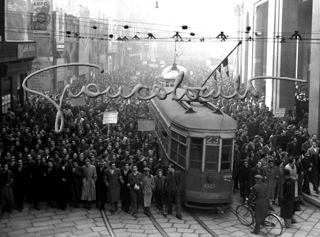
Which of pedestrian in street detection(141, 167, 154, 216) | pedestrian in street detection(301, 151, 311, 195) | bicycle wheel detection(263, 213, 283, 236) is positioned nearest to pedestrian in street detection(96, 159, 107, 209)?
pedestrian in street detection(141, 167, 154, 216)

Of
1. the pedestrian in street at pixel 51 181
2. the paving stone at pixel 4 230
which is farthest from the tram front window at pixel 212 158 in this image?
the paving stone at pixel 4 230

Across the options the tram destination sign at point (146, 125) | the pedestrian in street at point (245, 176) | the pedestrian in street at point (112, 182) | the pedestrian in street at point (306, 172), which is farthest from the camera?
the tram destination sign at point (146, 125)

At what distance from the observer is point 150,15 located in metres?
159

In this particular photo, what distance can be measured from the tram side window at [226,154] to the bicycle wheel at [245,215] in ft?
3.47

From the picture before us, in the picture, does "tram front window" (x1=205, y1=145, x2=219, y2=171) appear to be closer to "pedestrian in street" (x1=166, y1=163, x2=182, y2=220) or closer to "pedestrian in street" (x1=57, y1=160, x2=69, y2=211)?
"pedestrian in street" (x1=166, y1=163, x2=182, y2=220)

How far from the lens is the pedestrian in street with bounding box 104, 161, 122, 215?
13.1 m

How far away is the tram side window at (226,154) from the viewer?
1287 centimetres

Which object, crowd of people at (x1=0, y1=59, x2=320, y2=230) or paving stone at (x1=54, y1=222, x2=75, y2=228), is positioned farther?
crowd of people at (x1=0, y1=59, x2=320, y2=230)

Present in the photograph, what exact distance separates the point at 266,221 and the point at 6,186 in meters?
6.32

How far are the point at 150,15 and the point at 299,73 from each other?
12040cm

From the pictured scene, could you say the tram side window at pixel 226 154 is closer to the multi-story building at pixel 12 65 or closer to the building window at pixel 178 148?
the building window at pixel 178 148

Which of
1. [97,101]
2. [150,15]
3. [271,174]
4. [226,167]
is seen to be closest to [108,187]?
[226,167]

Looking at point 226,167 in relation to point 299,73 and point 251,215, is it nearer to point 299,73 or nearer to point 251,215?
point 251,215

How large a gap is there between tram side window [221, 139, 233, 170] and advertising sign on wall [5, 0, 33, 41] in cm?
3138
